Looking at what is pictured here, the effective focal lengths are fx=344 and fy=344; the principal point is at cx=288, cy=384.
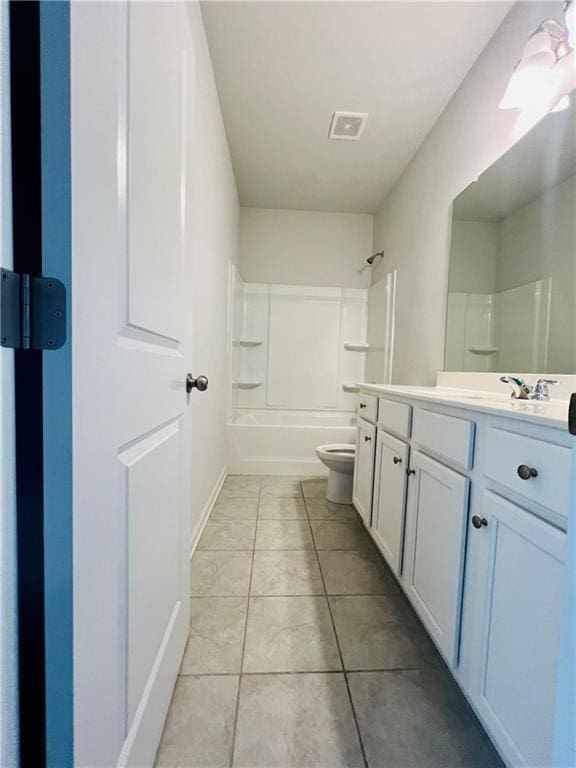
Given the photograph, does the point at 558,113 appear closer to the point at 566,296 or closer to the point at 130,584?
the point at 566,296

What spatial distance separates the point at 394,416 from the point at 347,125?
1.90m

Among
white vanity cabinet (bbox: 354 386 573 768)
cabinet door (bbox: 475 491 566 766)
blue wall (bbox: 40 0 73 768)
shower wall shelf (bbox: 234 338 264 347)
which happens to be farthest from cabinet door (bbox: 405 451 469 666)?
shower wall shelf (bbox: 234 338 264 347)

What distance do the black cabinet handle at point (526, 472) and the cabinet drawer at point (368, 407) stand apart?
1010 millimetres

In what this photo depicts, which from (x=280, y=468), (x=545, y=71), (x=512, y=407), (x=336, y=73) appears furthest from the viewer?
(x=280, y=468)

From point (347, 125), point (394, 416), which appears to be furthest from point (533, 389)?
point (347, 125)

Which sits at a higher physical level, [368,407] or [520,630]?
[368,407]

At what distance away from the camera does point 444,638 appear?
38.9 inches

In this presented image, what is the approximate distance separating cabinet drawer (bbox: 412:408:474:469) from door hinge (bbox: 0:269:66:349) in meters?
0.97

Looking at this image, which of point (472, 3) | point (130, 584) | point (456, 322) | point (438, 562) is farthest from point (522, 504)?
point (472, 3)

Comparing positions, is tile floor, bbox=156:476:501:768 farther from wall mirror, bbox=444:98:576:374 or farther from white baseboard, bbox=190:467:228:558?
wall mirror, bbox=444:98:576:374

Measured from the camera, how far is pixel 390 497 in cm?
149

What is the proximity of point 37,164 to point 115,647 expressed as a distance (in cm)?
72

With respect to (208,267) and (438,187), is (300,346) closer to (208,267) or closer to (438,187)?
(208,267)

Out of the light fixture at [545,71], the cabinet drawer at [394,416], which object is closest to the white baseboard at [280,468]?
the cabinet drawer at [394,416]
